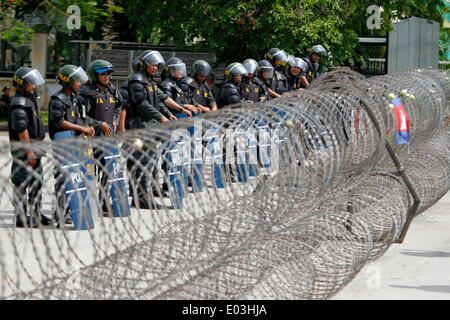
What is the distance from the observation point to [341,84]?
805 cm

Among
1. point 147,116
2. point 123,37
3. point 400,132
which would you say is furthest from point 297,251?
point 123,37

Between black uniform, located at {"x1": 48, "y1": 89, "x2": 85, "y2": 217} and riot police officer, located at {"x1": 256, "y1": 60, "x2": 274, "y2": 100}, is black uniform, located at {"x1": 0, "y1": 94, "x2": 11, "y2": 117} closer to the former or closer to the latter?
riot police officer, located at {"x1": 256, "y1": 60, "x2": 274, "y2": 100}

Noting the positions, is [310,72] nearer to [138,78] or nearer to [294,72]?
[294,72]

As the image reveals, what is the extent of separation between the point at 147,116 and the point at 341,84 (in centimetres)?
384

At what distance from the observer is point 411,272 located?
8.19 meters

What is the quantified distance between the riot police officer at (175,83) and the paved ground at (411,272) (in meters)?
3.56

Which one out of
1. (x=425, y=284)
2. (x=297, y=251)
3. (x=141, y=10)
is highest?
(x=141, y=10)

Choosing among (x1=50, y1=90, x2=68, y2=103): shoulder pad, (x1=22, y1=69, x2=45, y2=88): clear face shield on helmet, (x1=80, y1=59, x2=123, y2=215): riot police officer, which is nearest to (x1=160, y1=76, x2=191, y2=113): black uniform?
(x1=80, y1=59, x2=123, y2=215): riot police officer

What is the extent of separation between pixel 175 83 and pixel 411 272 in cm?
549

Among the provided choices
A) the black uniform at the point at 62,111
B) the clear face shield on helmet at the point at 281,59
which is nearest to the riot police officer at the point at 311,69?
the clear face shield on helmet at the point at 281,59

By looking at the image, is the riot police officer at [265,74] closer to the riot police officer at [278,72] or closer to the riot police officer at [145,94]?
the riot police officer at [278,72]

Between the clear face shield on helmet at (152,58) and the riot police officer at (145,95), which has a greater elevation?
the clear face shield on helmet at (152,58)

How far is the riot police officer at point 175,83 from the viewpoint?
12516 millimetres
